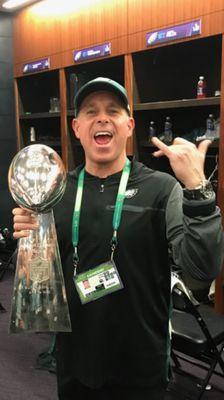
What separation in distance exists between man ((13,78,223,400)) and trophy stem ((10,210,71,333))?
60 mm

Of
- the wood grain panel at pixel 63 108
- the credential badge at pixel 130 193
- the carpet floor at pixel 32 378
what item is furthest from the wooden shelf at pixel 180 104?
the credential badge at pixel 130 193

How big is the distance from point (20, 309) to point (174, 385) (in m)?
1.66

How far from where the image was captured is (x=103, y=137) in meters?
1.24

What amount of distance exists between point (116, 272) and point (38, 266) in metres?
0.22

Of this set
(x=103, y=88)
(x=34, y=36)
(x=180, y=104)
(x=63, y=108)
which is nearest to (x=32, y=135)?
(x=63, y=108)

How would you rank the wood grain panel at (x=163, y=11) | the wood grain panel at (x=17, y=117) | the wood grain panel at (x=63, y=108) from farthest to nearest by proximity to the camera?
the wood grain panel at (x=17, y=117) → the wood grain panel at (x=63, y=108) → the wood grain panel at (x=163, y=11)

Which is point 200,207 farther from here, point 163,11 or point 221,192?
point 163,11

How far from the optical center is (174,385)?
247 centimetres

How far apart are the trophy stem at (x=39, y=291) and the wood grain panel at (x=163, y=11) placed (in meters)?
2.49

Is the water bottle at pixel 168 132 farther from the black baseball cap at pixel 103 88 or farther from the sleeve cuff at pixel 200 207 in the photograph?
the sleeve cuff at pixel 200 207

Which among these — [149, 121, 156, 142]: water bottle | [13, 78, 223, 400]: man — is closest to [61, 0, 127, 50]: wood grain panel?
[149, 121, 156, 142]: water bottle

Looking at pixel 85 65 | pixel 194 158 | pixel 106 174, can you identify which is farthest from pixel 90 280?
pixel 85 65

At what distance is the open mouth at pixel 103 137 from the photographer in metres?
1.24

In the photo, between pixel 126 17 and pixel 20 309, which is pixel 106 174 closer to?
pixel 20 309
